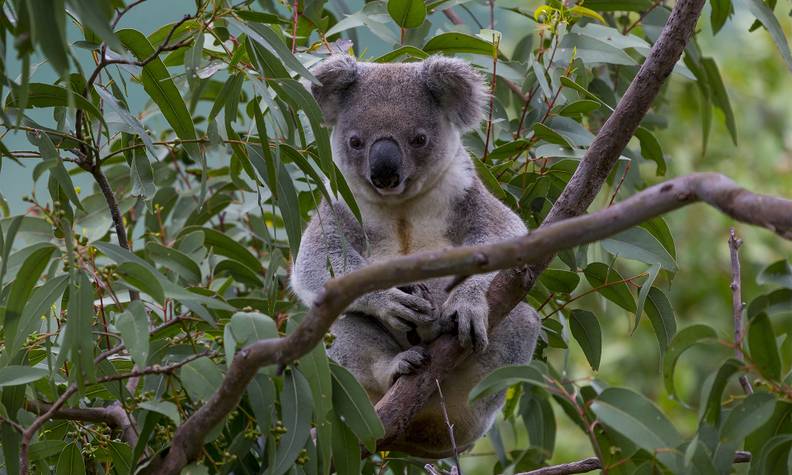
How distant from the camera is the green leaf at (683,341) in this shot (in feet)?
5.63

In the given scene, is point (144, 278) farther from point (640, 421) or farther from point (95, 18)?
point (640, 421)

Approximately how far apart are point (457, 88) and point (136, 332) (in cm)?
154

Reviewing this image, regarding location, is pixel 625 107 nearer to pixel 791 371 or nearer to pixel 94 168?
pixel 791 371

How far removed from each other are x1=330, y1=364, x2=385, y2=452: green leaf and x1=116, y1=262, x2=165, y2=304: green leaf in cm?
39

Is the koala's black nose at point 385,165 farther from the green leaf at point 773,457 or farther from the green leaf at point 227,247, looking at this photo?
the green leaf at point 773,457

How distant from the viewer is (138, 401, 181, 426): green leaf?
1856 mm

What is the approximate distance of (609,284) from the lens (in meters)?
2.61

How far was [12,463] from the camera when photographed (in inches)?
79.8

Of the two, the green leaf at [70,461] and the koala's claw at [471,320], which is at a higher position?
the koala's claw at [471,320]

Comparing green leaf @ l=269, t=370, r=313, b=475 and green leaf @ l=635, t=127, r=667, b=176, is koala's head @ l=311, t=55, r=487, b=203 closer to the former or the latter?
green leaf @ l=635, t=127, r=667, b=176

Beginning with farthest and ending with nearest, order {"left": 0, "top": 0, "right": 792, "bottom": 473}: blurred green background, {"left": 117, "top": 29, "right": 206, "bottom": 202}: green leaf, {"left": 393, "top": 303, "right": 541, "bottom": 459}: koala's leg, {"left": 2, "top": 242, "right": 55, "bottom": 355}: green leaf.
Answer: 1. {"left": 0, "top": 0, "right": 792, "bottom": 473}: blurred green background
2. {"left": 393, "top": 303, "right": 541, "bottom": 459}: koala's leg
3. {"left": 117, "top": 29, "right": 206, "bottom": 202}: green leaf
4. {"left": 2, "top": 242, "right": 55, "bottom": 355}: green leaf

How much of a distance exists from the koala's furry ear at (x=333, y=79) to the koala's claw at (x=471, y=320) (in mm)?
829

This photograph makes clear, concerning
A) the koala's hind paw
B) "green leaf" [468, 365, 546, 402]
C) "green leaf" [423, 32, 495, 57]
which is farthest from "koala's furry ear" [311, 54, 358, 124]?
"green leaf" [468, 365, 546, 402]

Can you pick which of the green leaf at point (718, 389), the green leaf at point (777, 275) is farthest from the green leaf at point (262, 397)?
the green leaf at point (777, 275)
